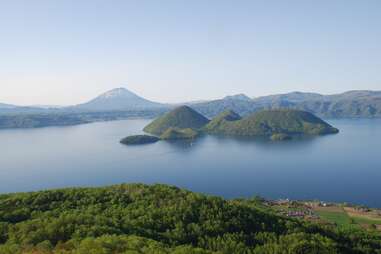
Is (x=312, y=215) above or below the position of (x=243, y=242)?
below

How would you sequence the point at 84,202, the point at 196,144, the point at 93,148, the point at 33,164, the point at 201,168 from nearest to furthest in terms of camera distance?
the point at 84,202 → the point at 201,168 → the point at 33,164 → the point at 93,148 → the point at 196,144

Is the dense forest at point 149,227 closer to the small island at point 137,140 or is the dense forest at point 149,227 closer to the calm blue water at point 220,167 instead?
the calm blue water at point 220,167

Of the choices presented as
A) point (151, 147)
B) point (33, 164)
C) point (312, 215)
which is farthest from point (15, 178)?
point (312, 215)

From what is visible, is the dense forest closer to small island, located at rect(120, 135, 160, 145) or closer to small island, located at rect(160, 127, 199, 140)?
small island, located at rect(120, 135, 160, 145)

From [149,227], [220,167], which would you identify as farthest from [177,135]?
[149,227]

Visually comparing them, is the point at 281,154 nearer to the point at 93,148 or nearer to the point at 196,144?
the point at 196,144

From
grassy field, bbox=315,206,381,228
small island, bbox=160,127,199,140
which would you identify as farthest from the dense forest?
small island, bbox=160,127,199,140
